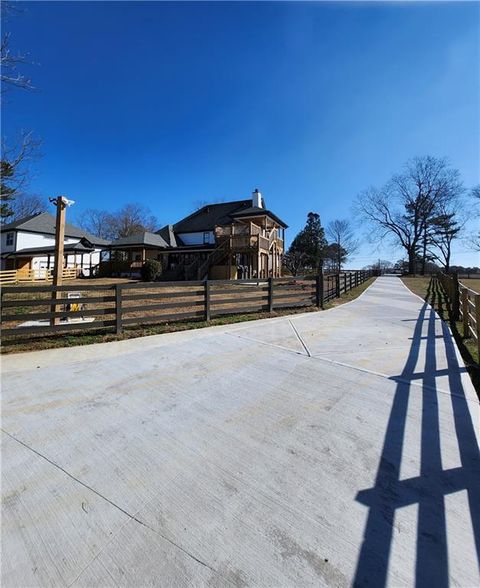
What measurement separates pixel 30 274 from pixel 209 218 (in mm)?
18673

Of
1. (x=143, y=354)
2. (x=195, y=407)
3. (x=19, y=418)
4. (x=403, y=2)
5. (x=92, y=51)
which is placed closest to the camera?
(x=19, y=418)

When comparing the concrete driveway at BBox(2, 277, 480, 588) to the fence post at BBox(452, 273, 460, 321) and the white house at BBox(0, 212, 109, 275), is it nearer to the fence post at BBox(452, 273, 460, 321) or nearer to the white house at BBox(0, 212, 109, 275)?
the fence post at BBox(452, 273, 460, 321)

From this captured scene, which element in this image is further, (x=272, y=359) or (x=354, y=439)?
(x=272, y=359)

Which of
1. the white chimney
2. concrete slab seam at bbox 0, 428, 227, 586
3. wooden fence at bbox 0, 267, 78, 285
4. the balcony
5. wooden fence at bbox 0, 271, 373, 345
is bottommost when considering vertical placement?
concrete slab seam at bbox 0, 428, 227, 586

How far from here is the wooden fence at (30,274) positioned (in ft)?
76.7

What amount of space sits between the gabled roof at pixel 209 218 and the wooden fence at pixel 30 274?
11.5 metres

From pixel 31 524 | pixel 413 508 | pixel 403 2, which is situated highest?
pixel 403 2

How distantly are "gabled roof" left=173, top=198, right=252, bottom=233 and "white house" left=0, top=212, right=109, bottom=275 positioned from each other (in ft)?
28.1

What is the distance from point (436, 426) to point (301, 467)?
5.19ft

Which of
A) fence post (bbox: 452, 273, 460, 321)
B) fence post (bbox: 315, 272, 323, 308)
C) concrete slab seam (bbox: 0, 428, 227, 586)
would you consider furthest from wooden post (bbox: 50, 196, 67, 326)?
fence post (bbox: 452, 273, 460, 321)

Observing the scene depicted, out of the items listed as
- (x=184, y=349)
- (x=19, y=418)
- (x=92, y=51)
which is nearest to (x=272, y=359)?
(x=184, y=349)

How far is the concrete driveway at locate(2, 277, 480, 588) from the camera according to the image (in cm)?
155

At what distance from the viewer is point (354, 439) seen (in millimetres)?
2682

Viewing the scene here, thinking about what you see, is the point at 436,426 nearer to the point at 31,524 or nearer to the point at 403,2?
the point at 31,524
